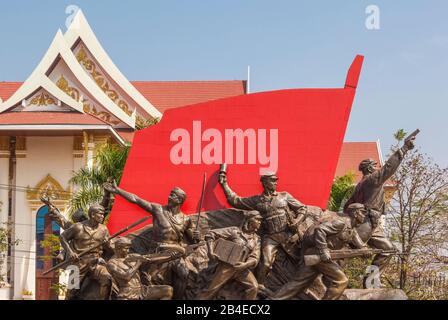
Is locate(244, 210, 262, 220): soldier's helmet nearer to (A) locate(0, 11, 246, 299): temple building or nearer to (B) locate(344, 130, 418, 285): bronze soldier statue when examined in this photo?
(B) locate(344, 130, 418, 285): bronze soldier statue

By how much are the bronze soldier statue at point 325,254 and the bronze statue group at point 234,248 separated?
1cm

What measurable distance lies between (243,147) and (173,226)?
1.54 meters

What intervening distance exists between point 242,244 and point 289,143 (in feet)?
5.81

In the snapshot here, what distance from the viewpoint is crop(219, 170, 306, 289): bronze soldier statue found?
10172 mm

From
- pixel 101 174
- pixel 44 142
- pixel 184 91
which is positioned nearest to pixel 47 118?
pixel 44 142

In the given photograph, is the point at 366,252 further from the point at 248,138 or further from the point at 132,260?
the point at 132,260

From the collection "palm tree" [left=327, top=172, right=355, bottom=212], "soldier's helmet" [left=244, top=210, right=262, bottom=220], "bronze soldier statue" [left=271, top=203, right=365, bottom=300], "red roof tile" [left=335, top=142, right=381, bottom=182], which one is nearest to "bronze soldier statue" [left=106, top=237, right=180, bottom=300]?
"soldier's helmet" [left=244, top=210, right=262, bottom=220]

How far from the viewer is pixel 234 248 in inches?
388

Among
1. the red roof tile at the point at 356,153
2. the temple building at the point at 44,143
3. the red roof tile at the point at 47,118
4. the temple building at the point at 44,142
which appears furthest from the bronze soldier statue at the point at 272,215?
the red roof tile at the point at 356,153

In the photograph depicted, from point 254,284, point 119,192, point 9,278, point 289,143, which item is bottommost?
point 9,278

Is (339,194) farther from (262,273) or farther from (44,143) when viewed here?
(44,143)

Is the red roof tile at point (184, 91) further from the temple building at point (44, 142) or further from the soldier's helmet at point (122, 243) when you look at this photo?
the soldier's helmet at point (122, 243)
